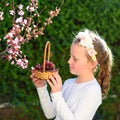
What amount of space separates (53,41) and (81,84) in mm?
1891

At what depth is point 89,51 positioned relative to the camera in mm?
3176

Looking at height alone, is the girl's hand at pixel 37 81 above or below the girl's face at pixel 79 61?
below

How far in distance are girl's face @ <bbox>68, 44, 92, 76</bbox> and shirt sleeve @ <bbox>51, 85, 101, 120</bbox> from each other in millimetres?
156

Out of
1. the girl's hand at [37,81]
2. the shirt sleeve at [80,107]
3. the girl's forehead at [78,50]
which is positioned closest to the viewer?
the shirt sleeve at [80,107]

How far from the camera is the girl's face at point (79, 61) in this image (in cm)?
315

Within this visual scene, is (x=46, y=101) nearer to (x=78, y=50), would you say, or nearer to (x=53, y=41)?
(x=78, y=50)

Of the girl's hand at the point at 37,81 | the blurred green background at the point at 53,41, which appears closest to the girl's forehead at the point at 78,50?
the girl's hand at the point at 37,81

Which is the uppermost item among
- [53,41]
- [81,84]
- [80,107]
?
[53,41]

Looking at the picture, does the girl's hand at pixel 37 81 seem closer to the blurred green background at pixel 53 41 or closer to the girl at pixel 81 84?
the girl at pixel 81 84

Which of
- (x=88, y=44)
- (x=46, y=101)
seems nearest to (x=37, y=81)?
(x=46, y=101)

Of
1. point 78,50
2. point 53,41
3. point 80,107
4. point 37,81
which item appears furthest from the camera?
point 53,41

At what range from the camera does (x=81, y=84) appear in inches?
126

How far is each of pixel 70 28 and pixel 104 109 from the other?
3.32 ft

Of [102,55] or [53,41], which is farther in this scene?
[53,41]
